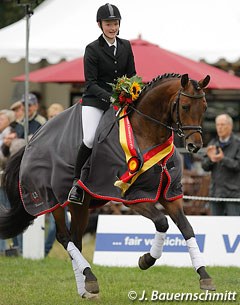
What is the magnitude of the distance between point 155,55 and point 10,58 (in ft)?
10.2

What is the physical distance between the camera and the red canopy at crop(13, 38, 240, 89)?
45.9 feet

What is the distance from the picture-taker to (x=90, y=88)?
8914mm

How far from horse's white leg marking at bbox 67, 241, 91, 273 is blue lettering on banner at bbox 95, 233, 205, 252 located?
2461mm

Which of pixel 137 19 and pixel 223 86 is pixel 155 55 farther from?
pixel 137 19

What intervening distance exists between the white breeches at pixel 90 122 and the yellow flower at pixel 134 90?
471 mm

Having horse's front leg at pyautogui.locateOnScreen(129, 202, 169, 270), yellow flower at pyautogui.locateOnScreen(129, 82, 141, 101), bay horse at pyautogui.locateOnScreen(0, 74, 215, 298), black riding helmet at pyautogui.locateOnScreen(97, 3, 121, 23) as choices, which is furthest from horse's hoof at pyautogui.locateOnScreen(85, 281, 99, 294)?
black riding helmet at pyautogui.locateOnScreen(97, 3, 121, 23)

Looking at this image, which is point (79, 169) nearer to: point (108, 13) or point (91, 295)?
point (91, 295)

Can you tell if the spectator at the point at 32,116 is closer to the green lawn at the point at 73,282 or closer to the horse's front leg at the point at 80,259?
the green lawn at the point at 73,282

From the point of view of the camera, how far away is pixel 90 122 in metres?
8.94

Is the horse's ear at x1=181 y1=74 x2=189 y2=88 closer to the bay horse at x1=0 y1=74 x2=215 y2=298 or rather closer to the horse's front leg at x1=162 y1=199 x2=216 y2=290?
the bay horse at x1=0 y1=74 x2=215 y2=298

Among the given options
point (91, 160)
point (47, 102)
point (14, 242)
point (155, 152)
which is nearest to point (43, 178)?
point (91, 160)

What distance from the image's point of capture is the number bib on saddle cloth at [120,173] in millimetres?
8508

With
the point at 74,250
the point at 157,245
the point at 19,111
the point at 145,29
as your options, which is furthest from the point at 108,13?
the point at 145,29

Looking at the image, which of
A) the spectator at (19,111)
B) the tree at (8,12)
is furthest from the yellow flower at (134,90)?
the tree at (8,12)
